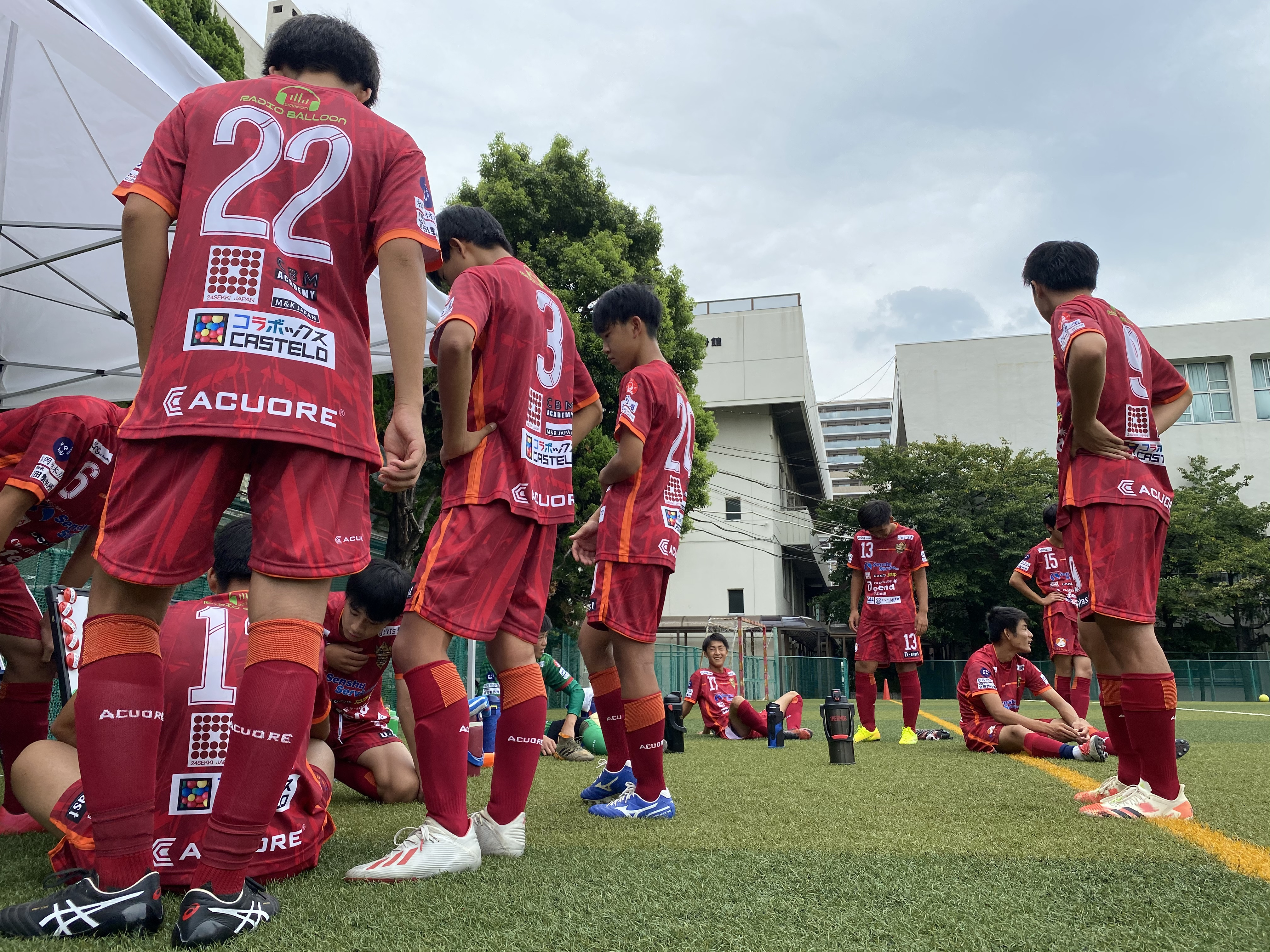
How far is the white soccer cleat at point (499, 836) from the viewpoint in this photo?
2.52 meters

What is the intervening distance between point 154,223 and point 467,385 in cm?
93

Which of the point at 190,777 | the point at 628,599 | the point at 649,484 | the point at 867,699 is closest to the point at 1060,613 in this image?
the point at 867,699

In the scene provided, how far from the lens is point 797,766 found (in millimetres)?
5484

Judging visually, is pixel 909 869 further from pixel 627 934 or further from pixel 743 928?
pixel 627 934

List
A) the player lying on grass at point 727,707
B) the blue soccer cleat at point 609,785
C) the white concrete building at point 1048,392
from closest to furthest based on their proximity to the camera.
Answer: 1. the blue soccer cleat at point 609,785
2. the player lying on grass at point 727,707
3. the white concrete building at point 1048,392

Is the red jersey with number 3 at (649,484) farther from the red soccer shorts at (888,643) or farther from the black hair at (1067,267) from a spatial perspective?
the red soccer shorts at (888,643)

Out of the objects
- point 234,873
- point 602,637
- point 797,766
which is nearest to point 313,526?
point 234,873

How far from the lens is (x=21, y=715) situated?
297 centimetres

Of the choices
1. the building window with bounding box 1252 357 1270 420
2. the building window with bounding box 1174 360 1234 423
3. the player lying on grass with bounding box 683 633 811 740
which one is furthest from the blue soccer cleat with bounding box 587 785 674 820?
the building window with bounding box 1252 357 1270 420

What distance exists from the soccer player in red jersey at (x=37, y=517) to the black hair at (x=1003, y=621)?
20.1 ft

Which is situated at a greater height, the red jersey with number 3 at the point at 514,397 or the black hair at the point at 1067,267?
the black hair at the point at 1067,267

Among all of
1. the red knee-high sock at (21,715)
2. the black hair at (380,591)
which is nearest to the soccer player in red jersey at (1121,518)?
the black hair at (380,591)

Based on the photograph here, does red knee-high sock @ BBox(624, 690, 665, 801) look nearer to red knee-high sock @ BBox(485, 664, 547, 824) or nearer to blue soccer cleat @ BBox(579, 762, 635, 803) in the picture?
blue soccer cleat @ BBox(579, 762, 635, 803)

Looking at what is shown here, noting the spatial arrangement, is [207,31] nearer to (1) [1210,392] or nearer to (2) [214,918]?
(2) [214,918]
